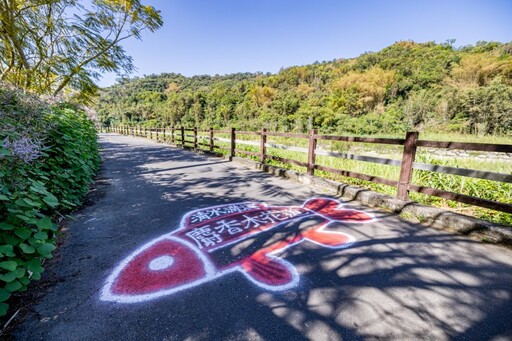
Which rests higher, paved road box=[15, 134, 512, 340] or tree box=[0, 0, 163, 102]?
tree box=[0, 0, 163, 102]

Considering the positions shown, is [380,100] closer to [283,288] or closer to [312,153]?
[312,153]

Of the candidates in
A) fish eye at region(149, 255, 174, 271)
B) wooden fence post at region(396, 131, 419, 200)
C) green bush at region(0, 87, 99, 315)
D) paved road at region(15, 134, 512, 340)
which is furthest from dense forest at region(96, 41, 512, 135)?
fish eye at region(149, 255, 174, 271)

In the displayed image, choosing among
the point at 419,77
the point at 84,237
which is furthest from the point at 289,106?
the point at 84,237

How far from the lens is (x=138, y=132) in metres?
25.8

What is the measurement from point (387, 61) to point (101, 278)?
267 feet

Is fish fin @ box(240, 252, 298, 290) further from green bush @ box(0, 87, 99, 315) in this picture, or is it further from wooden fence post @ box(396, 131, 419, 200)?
wooden fence post @ box(396, 131, 419, 200)

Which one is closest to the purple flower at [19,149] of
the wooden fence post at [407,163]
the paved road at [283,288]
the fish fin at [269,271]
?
the paved road at [283,288]

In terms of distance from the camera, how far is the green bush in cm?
143

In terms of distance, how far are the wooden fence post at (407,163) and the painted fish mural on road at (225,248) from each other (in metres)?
0.75

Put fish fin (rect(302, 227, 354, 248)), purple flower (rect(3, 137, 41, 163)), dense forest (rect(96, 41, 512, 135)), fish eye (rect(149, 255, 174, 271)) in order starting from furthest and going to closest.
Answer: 1. dense forest (rect(96, 41, 512, 135))
2. fish fin (rect(302, 227, 354, 248))
3. fish eye (rect(149, 255, 174, 271))
4. purple flower (rect(3, 137, 41, 163))

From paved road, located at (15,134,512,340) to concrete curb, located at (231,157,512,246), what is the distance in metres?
0.18

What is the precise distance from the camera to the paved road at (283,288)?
58.7 inches

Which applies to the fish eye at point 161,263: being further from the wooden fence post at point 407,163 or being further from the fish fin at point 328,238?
the wooden fence post at point 407,163

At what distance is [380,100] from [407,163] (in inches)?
2298
